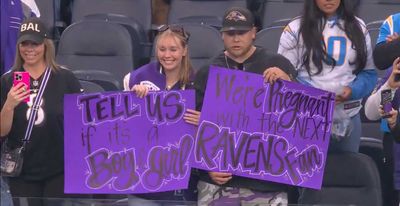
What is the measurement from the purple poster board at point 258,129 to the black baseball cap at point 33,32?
1.04 meters

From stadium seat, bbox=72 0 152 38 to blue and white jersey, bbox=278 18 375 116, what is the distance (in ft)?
11.0

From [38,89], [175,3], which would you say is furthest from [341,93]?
[175,3]

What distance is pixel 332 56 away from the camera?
19.5 feet

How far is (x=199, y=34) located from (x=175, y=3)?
4.69 ft

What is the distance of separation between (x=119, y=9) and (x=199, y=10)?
742mm

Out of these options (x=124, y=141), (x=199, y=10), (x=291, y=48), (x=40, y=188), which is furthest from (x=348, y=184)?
(x=199, y=10)

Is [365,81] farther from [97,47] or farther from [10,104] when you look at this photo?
[97,47]

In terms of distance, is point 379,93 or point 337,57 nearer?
point 379,93

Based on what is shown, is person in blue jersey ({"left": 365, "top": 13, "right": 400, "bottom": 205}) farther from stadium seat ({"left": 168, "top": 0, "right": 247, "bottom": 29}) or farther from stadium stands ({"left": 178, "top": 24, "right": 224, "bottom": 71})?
stadium seat ({"left": 168, "top": 0, "right": 247, "bottom": 29})

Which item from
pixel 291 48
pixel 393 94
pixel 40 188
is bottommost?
pixel 40 188

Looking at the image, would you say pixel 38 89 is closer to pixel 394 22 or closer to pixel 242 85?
pixel 242 85

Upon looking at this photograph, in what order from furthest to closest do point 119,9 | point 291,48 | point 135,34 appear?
point 119,9
point 135,34
point 291,48

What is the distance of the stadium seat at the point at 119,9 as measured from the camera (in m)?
9.28

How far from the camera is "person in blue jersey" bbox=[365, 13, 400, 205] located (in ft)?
18.2
